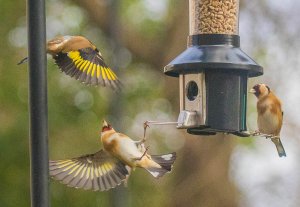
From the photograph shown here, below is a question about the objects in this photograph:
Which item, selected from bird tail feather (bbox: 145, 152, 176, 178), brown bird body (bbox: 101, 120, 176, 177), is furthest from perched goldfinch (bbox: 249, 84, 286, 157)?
brown bird body (bbox: 101, 120, 176, 177)

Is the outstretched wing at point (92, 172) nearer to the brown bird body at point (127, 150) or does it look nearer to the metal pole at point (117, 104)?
the brown bird body at point (127, 150)

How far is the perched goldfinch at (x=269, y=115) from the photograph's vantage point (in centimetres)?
512

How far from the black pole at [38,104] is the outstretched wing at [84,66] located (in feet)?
3.57

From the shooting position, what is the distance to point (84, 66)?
475cm

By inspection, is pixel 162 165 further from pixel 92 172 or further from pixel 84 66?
pixel 84 66

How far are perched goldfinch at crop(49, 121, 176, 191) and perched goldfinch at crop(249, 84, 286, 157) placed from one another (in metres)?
0.62

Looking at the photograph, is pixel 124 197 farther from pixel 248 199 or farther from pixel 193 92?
pixel 248 199

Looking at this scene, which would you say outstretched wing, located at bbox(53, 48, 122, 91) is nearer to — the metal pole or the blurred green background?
the metal pole

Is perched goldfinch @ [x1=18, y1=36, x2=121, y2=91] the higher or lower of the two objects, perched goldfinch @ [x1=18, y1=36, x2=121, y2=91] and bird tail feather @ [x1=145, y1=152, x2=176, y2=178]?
the higher

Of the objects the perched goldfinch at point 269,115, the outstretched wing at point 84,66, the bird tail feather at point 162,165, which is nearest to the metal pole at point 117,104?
the perched goldfinch at point 269,115

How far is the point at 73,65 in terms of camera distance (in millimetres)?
4738

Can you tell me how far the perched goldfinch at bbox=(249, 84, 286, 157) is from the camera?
5.12m

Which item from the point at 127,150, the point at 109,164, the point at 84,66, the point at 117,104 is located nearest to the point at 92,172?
the point at 109,164

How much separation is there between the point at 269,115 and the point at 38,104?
181 cm
